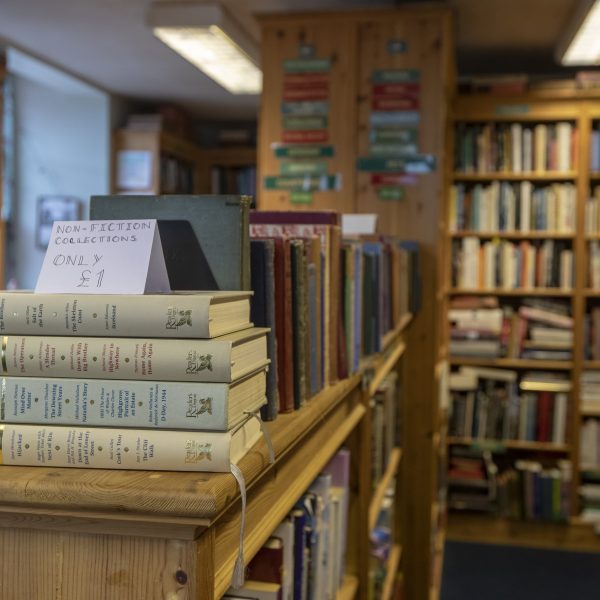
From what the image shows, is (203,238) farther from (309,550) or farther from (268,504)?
(309,550)

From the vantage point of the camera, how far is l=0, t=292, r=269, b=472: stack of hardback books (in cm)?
72

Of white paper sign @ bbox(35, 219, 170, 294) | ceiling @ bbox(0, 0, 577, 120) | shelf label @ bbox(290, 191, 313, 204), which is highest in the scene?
ceiling @ bbox(0, 0, 577, 120)

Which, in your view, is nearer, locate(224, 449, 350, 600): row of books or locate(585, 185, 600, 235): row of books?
locate(224, 449, 350, 600): row of books

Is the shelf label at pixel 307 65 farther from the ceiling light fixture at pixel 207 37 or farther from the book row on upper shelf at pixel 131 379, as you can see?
the book row on upper shelf at pixel 131 379

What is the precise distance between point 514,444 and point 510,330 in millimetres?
641

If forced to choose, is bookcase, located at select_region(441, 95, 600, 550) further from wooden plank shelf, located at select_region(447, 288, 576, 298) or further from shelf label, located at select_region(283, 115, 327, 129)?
shelf label, located at select_region(283, 115, 327, 129)

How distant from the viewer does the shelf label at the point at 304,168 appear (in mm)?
3570

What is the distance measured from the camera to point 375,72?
11.5ft

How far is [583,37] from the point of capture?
12.7 ft

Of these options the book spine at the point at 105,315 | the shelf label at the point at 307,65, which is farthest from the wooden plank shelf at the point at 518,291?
the book spine at the point at 105,315

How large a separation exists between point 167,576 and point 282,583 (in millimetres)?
428

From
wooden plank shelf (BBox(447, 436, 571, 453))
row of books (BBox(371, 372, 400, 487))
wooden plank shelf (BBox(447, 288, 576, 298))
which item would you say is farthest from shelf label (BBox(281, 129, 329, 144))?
wooden plank shelf (BBox(447, 436, 571, 453))

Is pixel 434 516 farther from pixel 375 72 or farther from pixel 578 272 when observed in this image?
pixel 375 72

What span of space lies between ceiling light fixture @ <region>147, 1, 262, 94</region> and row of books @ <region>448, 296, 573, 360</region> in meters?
1.81
